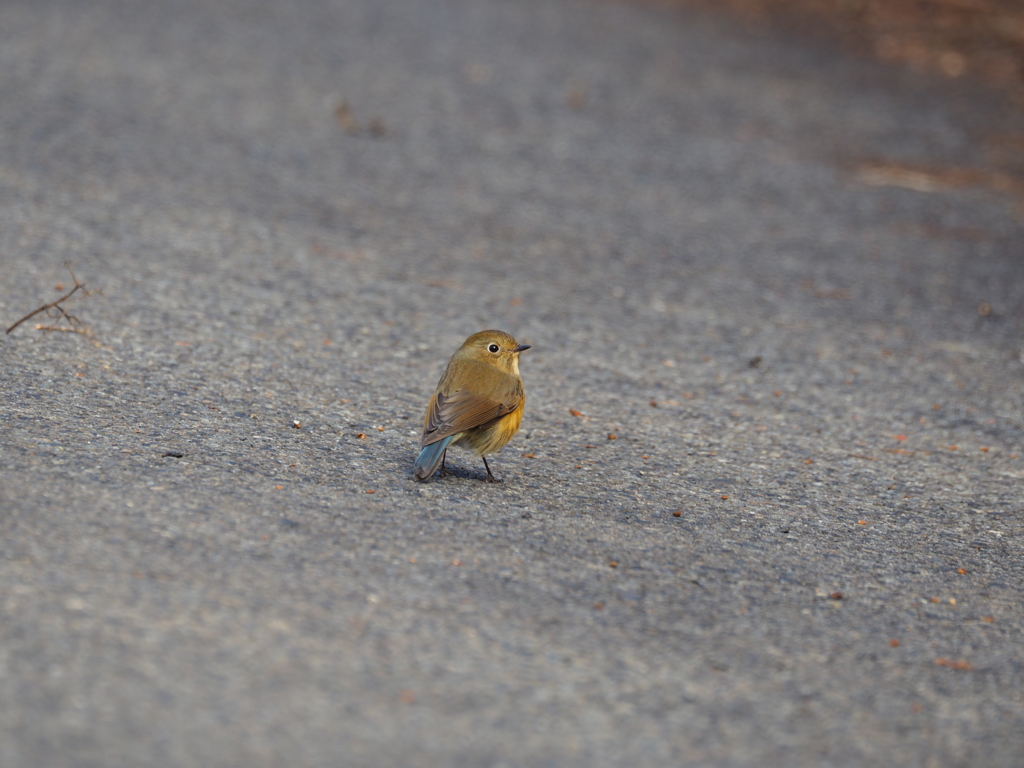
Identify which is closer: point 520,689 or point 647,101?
point 520,689

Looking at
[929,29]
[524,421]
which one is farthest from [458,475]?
[929,29]

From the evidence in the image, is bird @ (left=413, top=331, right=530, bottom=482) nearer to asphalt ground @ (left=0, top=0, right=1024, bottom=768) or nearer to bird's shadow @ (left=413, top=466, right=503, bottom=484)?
bird's shadow @ (left=413, top=466, right=503, bottom=484)

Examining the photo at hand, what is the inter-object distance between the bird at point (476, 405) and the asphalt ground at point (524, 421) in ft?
0.63

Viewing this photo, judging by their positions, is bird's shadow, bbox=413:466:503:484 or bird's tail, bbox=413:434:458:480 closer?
bird's tail, bbox=413:434:458:480

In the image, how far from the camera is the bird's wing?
15.5ft

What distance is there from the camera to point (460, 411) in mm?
4777

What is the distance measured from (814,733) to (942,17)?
1337 cm

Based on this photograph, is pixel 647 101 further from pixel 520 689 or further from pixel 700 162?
pixel 520 689

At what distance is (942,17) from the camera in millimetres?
14281

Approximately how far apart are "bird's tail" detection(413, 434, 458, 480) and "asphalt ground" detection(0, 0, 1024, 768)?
0.08 m

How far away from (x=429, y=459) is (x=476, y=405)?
35 centimetres

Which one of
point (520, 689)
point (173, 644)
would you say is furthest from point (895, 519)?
point (173, 644)

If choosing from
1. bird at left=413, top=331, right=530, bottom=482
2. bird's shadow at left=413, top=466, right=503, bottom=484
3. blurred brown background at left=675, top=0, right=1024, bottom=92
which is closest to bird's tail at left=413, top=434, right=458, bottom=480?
bird at left=413, top=331, right=530, bottom=482

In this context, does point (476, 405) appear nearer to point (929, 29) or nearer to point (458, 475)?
point (458, 475)
